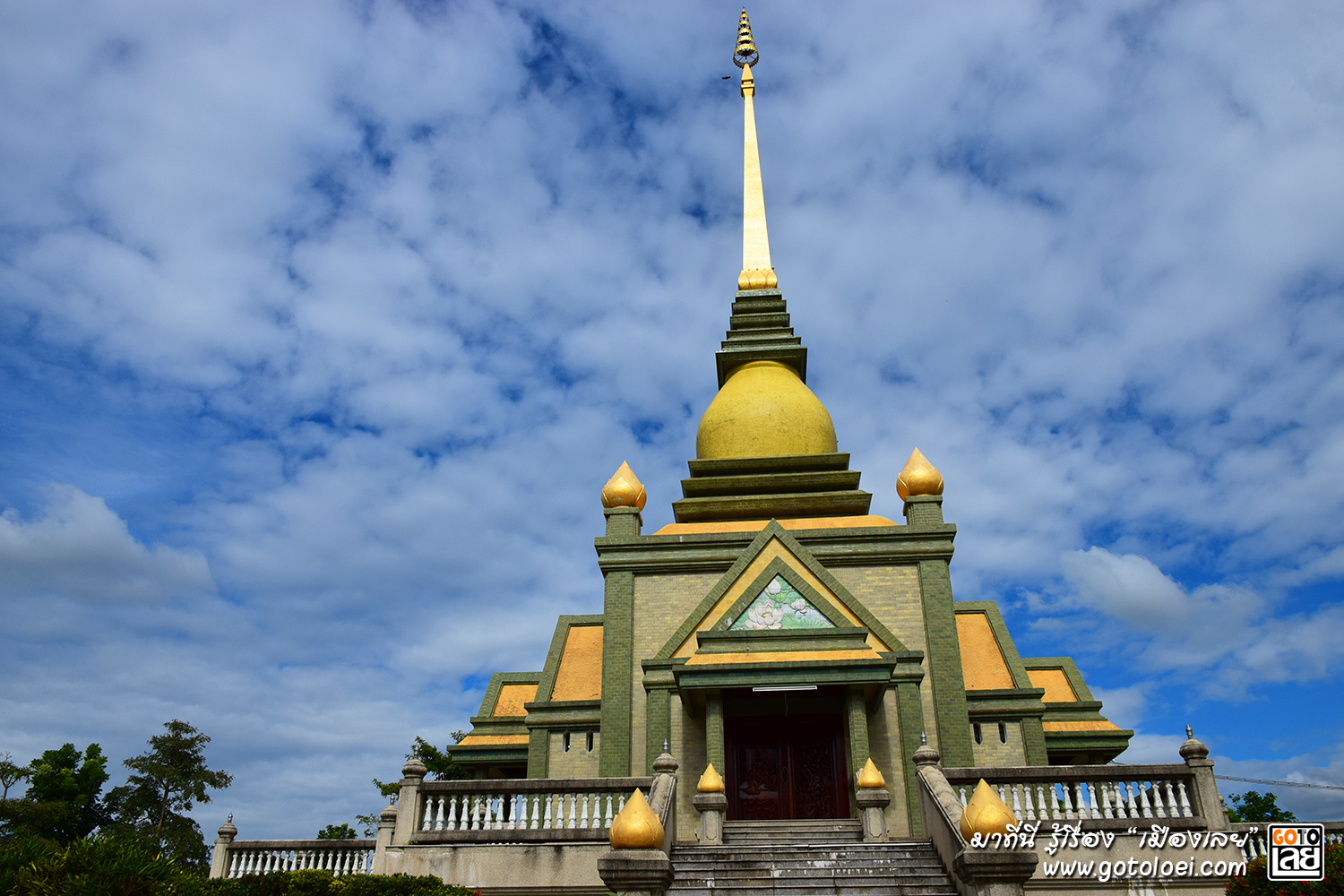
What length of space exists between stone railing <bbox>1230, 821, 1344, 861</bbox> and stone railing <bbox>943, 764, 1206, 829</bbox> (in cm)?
53

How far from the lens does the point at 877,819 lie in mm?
14484

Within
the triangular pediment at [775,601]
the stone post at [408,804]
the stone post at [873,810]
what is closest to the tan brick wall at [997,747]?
the triangular pediment at [775,601]

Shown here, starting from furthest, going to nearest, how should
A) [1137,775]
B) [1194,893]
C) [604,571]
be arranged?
[604,571]
[1137,775]
[1194,893]

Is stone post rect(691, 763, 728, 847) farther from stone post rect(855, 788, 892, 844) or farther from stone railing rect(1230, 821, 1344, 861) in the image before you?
stone railing rect(1230, 821, 1344, 861)

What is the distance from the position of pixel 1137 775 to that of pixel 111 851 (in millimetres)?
12863

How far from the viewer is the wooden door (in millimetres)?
17359

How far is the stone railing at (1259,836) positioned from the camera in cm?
1220

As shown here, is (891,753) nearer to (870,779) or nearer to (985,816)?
(870,779)

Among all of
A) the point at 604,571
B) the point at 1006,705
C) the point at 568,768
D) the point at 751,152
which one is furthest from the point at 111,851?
the point at 751,152

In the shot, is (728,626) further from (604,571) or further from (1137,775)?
(1137,775)

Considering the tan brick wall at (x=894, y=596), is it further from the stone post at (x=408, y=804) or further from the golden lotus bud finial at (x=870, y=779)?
the stone post at (x=408, y=804)

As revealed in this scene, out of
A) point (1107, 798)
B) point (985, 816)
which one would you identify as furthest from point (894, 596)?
point (985, 816)

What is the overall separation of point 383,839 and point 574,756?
5.77 meters

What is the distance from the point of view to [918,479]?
69.0 feet
